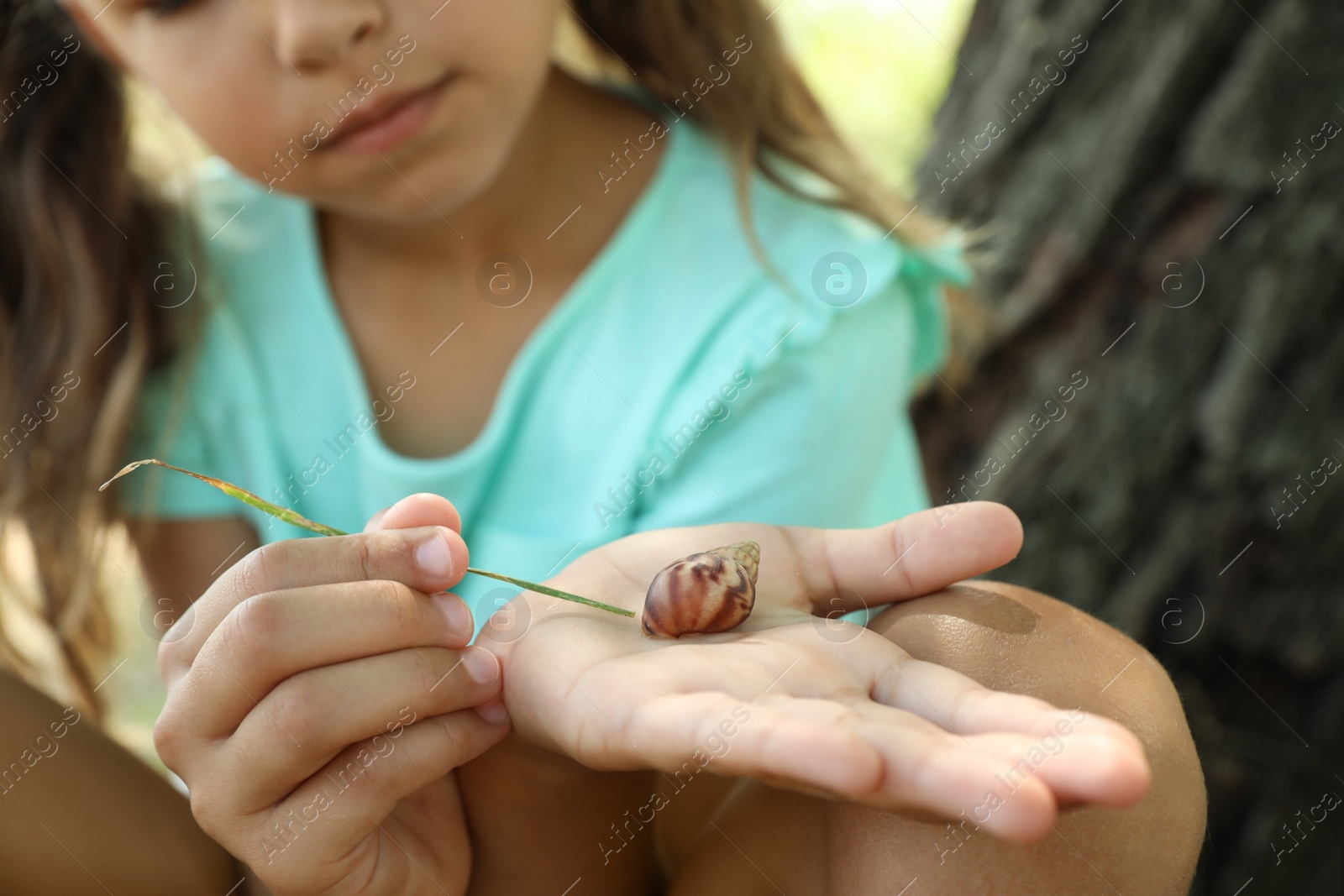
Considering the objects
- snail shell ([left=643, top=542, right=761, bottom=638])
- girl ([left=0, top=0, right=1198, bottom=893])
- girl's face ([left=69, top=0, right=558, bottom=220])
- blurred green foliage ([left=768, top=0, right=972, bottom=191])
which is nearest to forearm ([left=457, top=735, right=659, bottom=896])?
girl ([left=0, top=0, right=1198, bottom=893])

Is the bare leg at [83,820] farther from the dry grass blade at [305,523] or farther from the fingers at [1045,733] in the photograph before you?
the fingers at [1045,733]

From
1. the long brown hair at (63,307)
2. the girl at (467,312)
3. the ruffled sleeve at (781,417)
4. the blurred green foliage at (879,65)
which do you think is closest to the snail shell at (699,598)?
the girl at (467,312)

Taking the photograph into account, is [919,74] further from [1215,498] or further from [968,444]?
[1215,498]

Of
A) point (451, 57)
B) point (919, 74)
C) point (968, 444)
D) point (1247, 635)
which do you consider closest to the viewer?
point (451, 57)

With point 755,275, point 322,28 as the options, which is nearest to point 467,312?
point 755,275

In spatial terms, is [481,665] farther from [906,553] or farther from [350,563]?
[906,553]

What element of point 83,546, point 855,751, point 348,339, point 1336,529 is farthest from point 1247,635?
point 83,546
